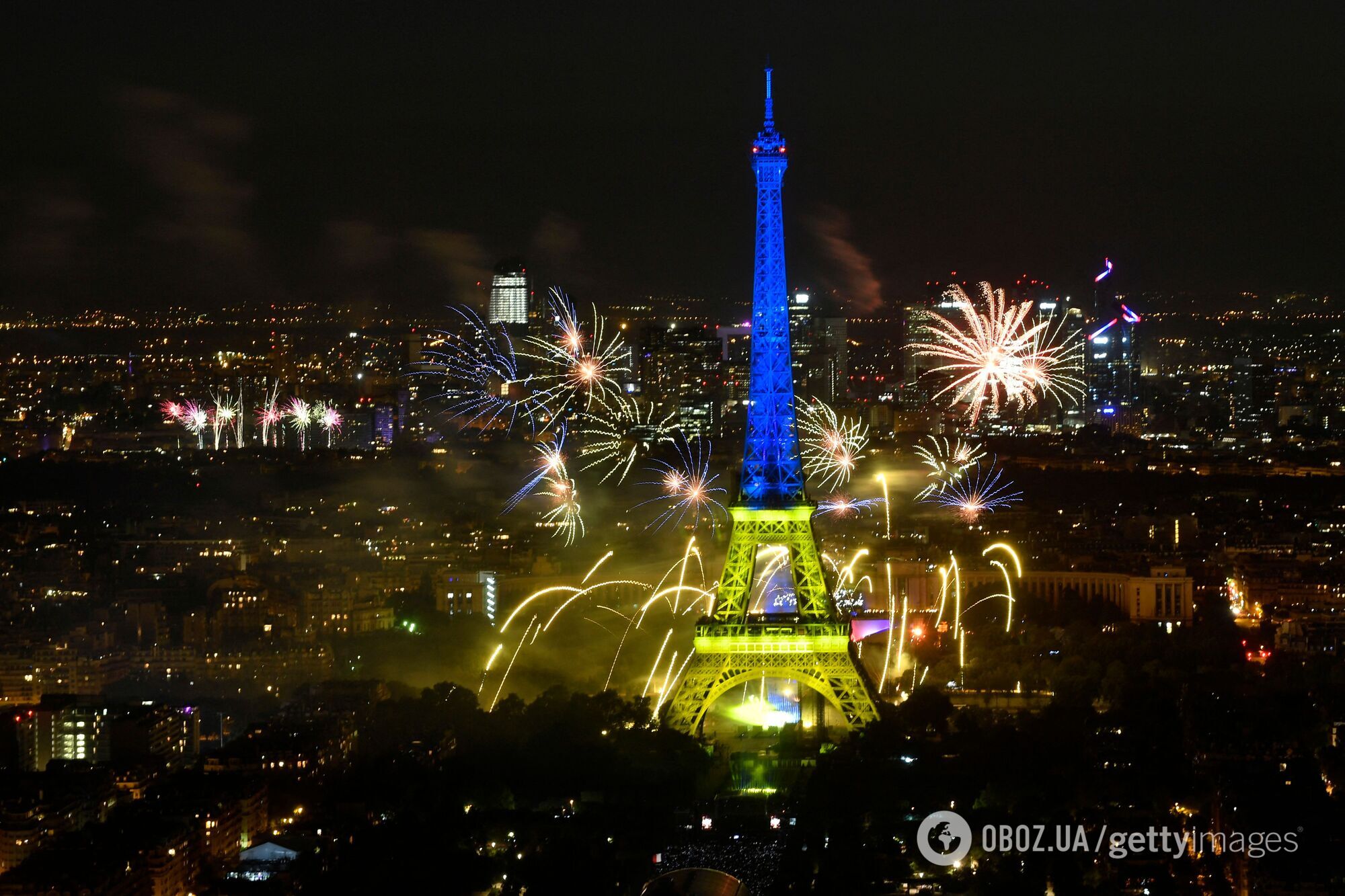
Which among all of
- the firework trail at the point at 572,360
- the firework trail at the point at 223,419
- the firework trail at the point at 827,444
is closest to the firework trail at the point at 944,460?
the firework trail at the point at 827,444

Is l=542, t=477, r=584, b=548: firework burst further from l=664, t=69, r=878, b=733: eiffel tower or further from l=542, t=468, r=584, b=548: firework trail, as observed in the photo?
l=664, t=69, r=878, b=733: eiffel tower

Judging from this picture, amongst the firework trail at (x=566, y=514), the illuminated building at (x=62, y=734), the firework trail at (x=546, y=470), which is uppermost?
the firework trail at (x=546, y=470)

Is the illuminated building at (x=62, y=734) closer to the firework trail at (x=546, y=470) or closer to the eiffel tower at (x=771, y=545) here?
the eiffel tower at (x=771, y=545)

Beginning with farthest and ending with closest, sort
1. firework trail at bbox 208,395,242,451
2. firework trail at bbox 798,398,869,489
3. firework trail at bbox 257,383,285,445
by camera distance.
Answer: firework trail at bbox 208,395,242,451, firework trail at bbox 257,383,285,445, firework trail at bbox 798,398,869,489

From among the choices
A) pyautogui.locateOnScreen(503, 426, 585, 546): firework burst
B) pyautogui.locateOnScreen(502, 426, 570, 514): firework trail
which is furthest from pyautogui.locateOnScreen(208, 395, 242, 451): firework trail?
pyautogui.locateOnScreen(502, 426, 570, 514): firework trail

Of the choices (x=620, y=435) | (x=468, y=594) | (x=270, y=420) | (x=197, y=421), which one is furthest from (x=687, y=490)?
(x=197, y=421)

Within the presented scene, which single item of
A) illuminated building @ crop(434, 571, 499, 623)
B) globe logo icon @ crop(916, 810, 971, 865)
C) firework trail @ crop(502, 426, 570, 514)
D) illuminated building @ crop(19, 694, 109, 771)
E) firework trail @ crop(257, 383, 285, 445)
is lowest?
globe logo icon @ crop(916, 810, 971, 865)

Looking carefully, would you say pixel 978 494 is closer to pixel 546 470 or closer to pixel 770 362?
pixel 546 470
